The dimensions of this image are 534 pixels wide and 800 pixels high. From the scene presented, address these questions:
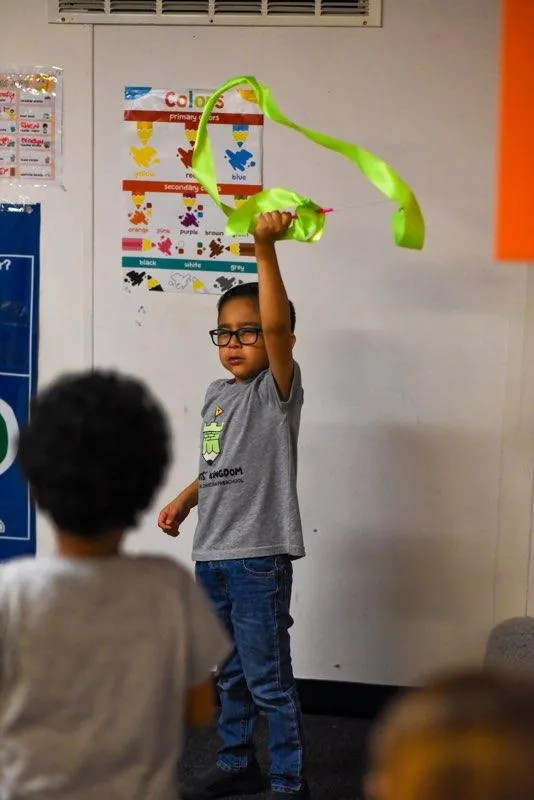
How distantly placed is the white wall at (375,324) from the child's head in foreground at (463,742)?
6.76 feet

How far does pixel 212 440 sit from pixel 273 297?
0.43 meters

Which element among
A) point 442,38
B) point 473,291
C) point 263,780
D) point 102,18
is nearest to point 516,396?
point 473,291

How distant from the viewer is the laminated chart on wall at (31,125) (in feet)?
9.52

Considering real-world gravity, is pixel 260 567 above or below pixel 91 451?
below

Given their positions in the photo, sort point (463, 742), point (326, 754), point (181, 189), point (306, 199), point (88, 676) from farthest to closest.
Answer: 1. point (181, 189)
2. point (326, 754)
3. point (306, 199)
4. point (88, 676)
5. point (463, 742)

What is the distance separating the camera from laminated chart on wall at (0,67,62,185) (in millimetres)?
2902

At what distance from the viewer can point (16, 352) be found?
303cm

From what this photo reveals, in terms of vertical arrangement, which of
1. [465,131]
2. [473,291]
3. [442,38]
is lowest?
[473,291]

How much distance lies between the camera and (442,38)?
8.89 feet

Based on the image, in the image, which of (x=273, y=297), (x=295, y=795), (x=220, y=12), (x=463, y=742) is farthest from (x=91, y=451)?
(x=220, y=12)

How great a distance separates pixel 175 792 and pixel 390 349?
5.69 ft

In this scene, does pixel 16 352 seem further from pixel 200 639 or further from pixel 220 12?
pixel 200 639

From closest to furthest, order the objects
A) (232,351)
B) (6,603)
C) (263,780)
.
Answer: (6,603) → (232,351) → (263,780)

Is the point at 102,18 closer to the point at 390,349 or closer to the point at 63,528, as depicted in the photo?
the point at 390,349
